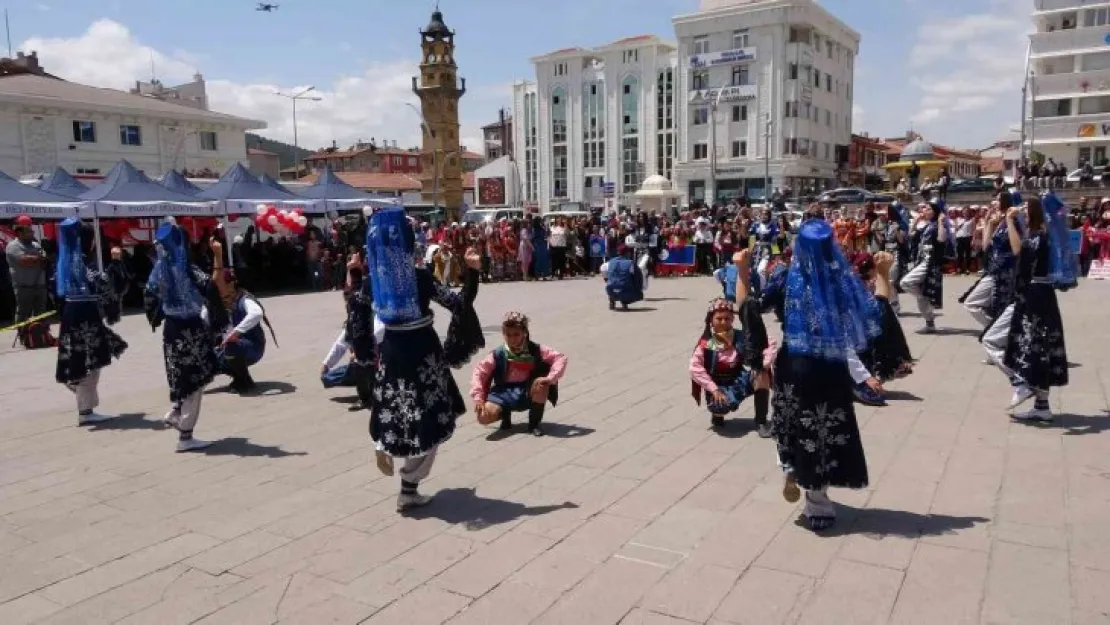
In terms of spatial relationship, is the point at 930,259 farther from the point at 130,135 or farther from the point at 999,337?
the point at 130,135

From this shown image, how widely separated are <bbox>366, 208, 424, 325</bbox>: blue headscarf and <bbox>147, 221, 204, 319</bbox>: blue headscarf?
243 centimetres

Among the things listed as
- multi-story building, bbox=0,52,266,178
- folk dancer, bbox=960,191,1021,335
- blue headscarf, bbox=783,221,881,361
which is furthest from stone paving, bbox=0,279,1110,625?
multi-story building, bbox=0,52,266,178

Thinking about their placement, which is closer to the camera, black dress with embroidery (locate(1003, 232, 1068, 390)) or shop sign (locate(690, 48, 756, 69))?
black dress with embroidery (locate(1003, 232, 1068, 390))

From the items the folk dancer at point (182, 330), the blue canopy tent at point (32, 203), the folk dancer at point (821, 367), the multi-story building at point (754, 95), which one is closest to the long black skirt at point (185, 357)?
the folk dancer at point (182, 330)

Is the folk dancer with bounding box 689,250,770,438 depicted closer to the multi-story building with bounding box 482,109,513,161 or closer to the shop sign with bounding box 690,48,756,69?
the shop sign with bounding box 690,48,756,69

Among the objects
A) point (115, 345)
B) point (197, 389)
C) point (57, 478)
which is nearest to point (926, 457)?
point (197, 389)

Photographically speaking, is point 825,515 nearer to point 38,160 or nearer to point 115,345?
point 115,345

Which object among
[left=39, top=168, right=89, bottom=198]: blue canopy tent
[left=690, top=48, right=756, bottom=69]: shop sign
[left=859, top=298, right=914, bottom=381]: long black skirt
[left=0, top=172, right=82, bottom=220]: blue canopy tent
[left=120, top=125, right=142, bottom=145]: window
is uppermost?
[left=690, top=48, right=756, bottom=69]: shop sign

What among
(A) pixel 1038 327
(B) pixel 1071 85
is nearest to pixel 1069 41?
(B) pixel 1071 85

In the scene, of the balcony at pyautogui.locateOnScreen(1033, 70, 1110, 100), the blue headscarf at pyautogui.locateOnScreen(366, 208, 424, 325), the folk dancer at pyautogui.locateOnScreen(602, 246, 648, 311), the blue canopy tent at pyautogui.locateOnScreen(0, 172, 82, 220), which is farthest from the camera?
the balcony at pyautogui.locateOnScreen(1033, 70, 1110, 100)

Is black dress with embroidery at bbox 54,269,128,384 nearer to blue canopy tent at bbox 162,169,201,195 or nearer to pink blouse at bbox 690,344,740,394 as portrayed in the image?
pink blouse at bbox 690,344,740,394

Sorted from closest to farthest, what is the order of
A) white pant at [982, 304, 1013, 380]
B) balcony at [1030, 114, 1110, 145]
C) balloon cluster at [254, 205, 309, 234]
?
white pant at [982, 304, 1013, 380], balloon cluster at [254, 205, 309, 234], balcony at [1030, 114, 1110, 145]

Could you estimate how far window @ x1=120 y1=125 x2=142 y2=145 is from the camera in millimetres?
37344

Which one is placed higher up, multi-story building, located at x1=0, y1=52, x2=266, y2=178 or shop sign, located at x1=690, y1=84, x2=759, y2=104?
shop sign, located at x1=690, y1=84, x2=759, y2=104
